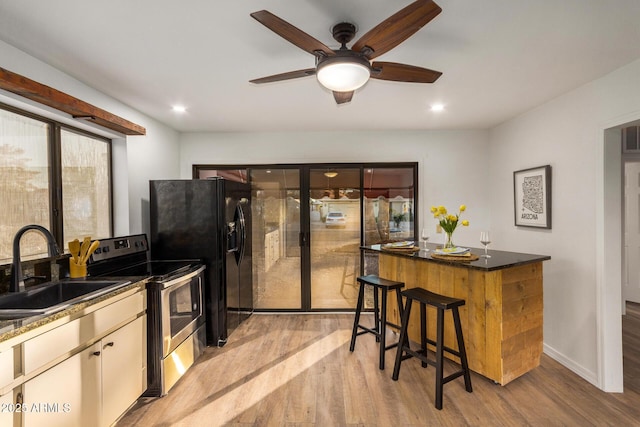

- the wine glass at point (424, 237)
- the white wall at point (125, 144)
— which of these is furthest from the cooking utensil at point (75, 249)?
the wine glass at point (424, 237)

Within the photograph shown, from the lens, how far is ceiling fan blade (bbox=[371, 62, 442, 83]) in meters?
1.71

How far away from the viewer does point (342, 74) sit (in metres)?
1.60

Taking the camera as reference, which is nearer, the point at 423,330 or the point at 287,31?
the point at 287,31

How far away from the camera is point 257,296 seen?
4.20 m

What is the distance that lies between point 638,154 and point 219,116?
4.98 metres

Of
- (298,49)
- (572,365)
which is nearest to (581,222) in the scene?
(572,365)

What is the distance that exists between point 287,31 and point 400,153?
2.96 metres

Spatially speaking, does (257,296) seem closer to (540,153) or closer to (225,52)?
(225,52)

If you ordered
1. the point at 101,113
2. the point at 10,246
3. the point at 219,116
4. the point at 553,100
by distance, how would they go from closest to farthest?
the point at 10,246 → the point at 101,113 → the point at 553,100 → the point at 219,116

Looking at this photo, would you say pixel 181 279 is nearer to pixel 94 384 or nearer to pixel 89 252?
pixel 89 252

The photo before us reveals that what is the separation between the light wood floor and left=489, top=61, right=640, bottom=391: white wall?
0.25 m

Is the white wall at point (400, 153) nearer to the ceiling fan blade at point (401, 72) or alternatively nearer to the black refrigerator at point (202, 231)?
the black refrigerator at point (202, 231)

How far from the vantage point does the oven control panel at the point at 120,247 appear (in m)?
2.53

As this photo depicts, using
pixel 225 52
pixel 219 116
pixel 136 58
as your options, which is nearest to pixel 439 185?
pixel 219 116
